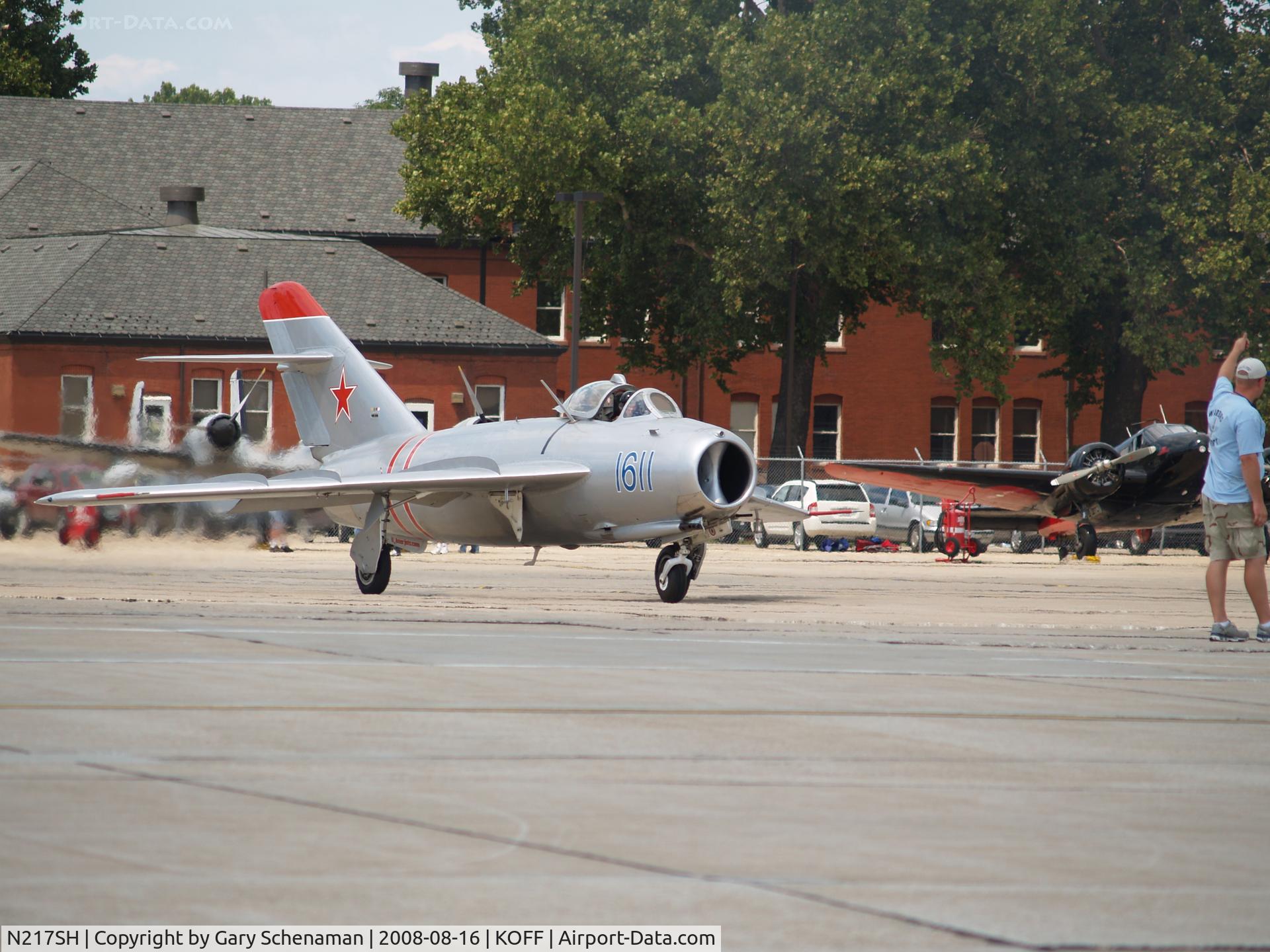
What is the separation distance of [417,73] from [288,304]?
52.6m

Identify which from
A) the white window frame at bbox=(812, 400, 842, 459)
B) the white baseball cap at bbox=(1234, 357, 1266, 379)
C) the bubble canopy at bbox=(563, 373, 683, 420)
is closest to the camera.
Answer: the white baseball cap at bbox=(1234, 357, 1266, 379)

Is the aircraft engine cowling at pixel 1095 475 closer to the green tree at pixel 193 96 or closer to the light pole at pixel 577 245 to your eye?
the light pole at pixel 577 245

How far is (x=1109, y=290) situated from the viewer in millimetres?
53531

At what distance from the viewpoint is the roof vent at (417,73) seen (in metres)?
75.0

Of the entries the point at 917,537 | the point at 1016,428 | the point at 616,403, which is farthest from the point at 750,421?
the point at 616,403

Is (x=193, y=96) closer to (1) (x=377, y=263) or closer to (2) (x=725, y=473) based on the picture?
(1) (x=377, y=263)

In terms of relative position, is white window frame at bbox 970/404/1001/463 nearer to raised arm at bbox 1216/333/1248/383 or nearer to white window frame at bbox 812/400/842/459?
white window frame at bbox 812/400/842/459

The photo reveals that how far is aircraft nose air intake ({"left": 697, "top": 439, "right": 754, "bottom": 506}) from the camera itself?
64.0 feet

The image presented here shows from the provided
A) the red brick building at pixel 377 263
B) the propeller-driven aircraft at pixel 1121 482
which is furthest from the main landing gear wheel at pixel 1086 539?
the red brick building at pixel 377 263

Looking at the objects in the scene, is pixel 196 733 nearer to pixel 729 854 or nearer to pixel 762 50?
pixel 729 854

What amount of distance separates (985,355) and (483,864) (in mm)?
47421

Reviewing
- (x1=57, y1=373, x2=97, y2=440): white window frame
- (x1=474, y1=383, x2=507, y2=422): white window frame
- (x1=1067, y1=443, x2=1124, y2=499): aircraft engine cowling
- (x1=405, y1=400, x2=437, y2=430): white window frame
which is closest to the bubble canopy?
(x1=1067, y1=443, x2=1124, y2=499): aircraft engine cowling

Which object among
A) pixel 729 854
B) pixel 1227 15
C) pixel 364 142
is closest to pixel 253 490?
pixel 729 854

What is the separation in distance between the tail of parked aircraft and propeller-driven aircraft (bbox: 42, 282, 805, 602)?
0.02 meters
